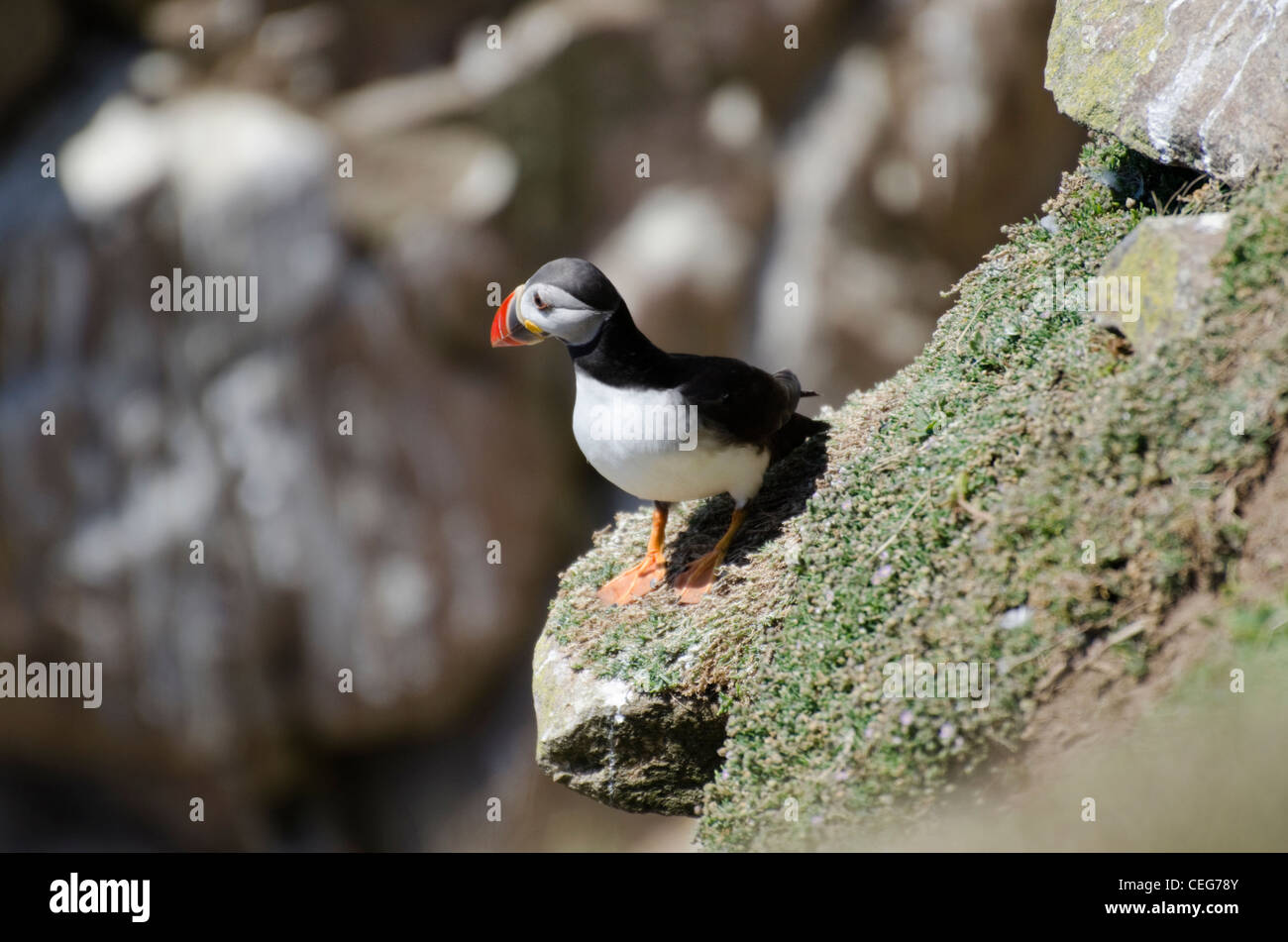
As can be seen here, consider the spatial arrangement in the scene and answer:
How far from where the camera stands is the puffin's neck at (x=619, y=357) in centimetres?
415

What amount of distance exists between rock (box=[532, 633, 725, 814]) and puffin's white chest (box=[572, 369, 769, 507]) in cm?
79

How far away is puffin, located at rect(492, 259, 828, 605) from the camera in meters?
4.09

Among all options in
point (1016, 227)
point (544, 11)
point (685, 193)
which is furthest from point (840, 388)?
point (1016, 227)

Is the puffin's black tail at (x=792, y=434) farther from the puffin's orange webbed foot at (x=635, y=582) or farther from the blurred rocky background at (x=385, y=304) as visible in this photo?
the blurred rocky background at (x=385, y=304)

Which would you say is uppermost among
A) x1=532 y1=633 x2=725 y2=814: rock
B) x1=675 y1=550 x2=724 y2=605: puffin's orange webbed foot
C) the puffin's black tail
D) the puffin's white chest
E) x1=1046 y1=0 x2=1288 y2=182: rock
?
x1=1046 y1=0 x2=1288 y2=182: rock

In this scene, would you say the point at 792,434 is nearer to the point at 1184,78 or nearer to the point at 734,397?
the point at 734,397

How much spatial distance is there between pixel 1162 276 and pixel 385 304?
8.18 metres

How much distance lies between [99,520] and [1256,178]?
9.99 metres

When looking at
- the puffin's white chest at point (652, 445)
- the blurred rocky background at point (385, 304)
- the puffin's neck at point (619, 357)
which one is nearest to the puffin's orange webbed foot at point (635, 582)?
the puffin's white chest at point (652, 445)

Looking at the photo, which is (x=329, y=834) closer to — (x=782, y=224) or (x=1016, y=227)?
(x=782, y=224)

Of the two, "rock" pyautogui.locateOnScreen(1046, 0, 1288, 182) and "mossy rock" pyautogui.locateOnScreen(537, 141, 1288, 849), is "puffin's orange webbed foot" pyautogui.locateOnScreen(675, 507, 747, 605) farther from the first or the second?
"rock" pyautogui.locateOnScreen(1046, 0, 1288, 182)

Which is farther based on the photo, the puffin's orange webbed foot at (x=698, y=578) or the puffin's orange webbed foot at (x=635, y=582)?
the puffin's orange webbed foot at (x=635, y=582)

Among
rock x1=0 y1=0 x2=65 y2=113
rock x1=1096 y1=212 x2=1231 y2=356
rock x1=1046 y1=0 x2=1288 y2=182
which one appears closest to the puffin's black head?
rock x1=1096 y1=212 x2=1231 y2=356

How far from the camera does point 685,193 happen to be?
1071 cm
